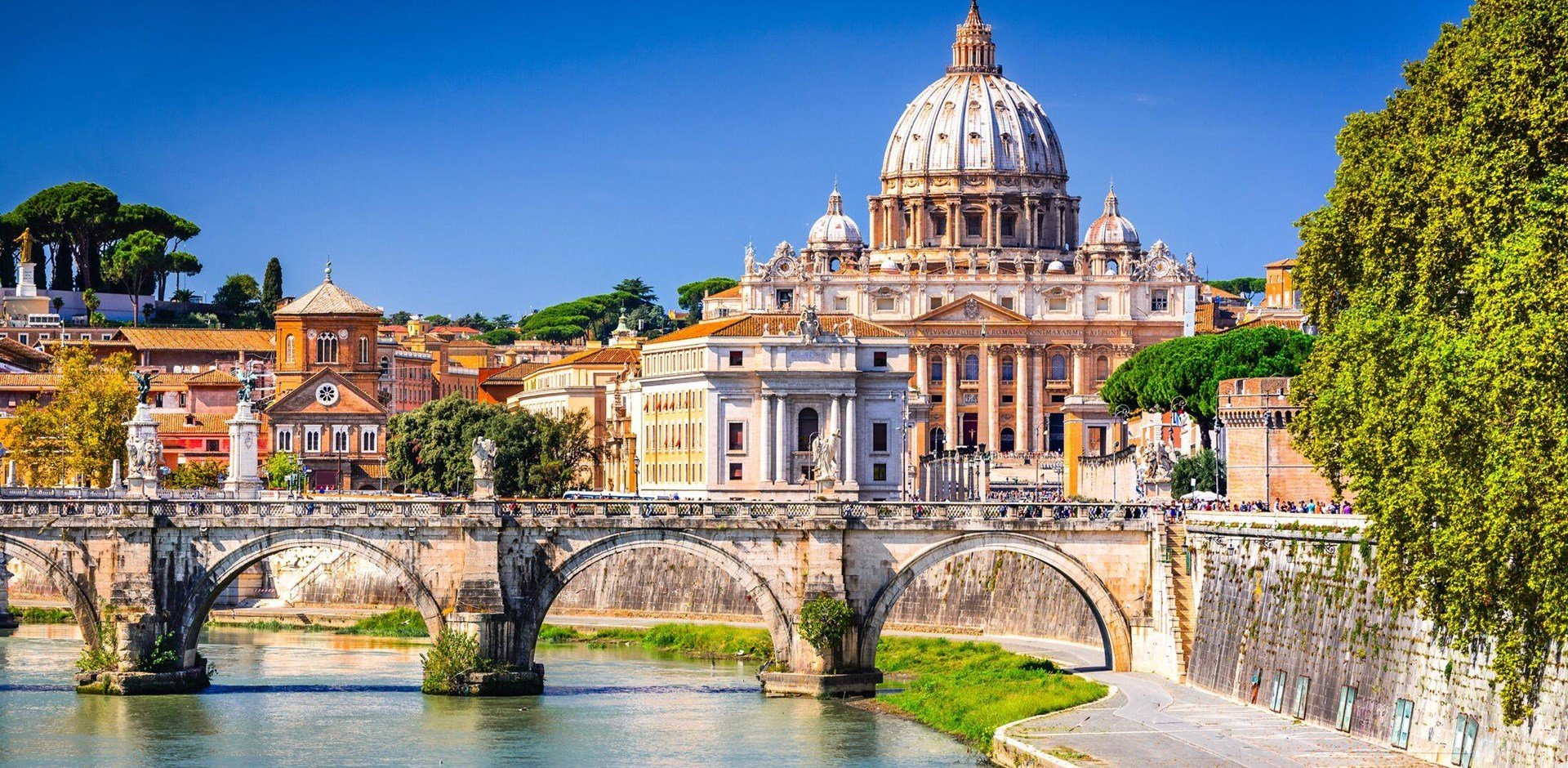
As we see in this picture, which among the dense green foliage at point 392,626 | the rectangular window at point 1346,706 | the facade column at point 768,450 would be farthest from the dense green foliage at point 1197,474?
the rectangular window at point 1346,706

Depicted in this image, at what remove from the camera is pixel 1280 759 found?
41625mm

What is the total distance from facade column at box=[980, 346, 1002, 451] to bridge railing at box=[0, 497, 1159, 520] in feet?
297

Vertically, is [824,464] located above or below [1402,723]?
above

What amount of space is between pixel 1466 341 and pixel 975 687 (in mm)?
20271

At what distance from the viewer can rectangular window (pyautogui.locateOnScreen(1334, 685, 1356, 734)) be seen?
43.8 m

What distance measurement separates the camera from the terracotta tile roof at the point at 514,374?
157500 mm

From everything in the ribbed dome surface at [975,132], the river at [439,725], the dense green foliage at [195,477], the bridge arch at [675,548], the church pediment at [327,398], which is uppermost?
the ribbed dome surface at [975,132]

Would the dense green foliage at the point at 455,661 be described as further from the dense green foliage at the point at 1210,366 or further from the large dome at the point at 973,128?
the large dome at the point at 973,128

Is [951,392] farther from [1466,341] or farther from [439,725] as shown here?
[1466,341]

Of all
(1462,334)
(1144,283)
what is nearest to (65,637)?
(1462,334)

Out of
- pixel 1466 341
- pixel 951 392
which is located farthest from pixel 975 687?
pixel 951 392

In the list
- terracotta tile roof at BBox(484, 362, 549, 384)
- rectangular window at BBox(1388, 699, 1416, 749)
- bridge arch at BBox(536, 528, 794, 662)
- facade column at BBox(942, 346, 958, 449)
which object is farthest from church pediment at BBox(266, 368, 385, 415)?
rectangular window at BBox(1388, 699, 1416, 749)

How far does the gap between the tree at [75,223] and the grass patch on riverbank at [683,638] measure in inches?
3857

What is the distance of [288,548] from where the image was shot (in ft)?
185
